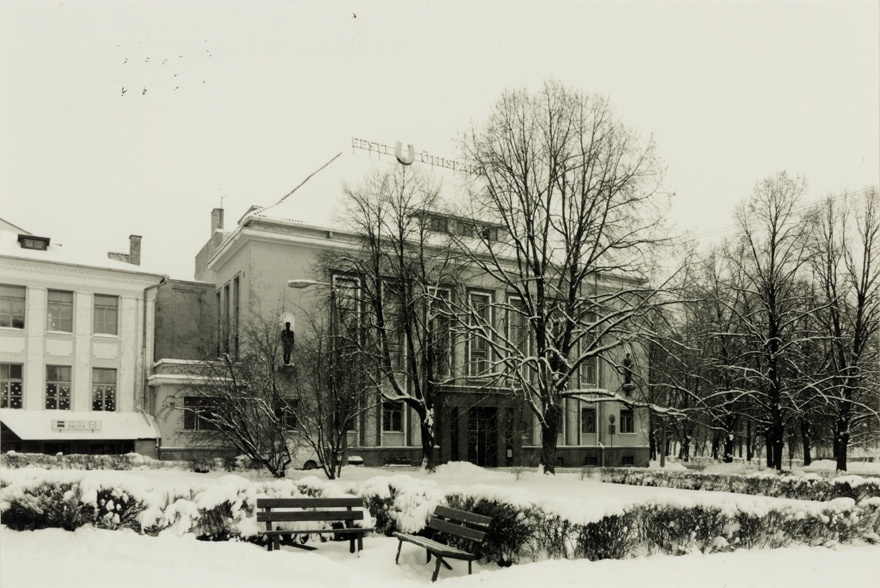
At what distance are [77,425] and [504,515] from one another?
28.5 meters

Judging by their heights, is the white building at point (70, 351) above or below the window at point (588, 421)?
above

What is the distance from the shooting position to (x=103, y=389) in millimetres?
36344

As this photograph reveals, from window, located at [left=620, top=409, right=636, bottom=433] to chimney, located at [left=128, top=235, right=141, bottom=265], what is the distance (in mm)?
30661

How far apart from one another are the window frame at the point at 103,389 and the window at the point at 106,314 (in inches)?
73.7

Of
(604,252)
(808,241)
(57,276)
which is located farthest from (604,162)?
(57,276)

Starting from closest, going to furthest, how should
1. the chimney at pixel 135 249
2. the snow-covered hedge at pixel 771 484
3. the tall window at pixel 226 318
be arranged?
the snow-covered hedge at pixel 771 484 → the tall window at pixel 226 318 → the chimney at pixel 135 249

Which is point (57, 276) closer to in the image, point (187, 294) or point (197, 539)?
point (187, 294)

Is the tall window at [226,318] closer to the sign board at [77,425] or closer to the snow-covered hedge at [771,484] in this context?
the sign board at [77,425]

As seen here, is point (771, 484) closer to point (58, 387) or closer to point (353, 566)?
point (353, 566)

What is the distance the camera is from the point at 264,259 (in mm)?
36781

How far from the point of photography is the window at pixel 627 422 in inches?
1911

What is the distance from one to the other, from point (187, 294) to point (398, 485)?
32583 millimetres

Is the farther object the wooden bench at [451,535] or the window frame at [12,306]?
the window frame at [12,306]

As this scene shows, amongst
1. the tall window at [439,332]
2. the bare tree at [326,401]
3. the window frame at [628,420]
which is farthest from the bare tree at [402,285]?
the window frame at [628,420]
